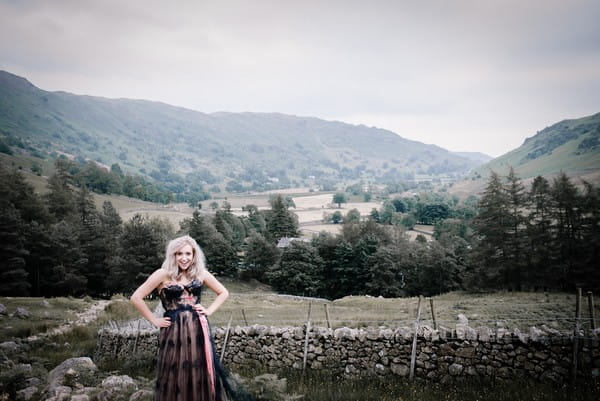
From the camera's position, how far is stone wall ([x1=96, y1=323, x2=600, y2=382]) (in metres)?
8.70

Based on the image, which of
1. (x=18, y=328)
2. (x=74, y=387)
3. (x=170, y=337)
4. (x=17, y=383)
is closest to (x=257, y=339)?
(x=74, y=387)

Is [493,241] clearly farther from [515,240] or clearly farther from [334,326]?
[334,326]

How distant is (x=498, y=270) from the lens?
4197 centimetres

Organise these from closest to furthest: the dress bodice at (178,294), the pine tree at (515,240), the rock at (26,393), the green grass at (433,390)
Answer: the dress bodice at (178,294)
the green grass at (433,390)
the rock at (26,393)
the pine tree at (515,240)

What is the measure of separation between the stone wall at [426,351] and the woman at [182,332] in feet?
20.5

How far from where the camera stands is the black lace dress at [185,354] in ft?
17.4

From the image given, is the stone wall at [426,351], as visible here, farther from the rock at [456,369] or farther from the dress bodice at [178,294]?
the dress bodice at [178,294]

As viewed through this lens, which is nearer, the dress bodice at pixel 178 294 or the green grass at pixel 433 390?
the dress bodice at pixel 178 294

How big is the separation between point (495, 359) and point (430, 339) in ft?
5.34

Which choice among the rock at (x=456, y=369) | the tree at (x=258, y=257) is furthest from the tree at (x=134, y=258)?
the rock at (x=456, y=369)

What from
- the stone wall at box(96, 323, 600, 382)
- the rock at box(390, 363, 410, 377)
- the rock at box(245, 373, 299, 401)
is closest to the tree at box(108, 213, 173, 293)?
the stone wall at box(96, 323, 600, 382)

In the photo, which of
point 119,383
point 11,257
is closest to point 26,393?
point 119,383

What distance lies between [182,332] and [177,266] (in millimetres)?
989

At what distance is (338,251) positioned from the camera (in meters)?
61.3
